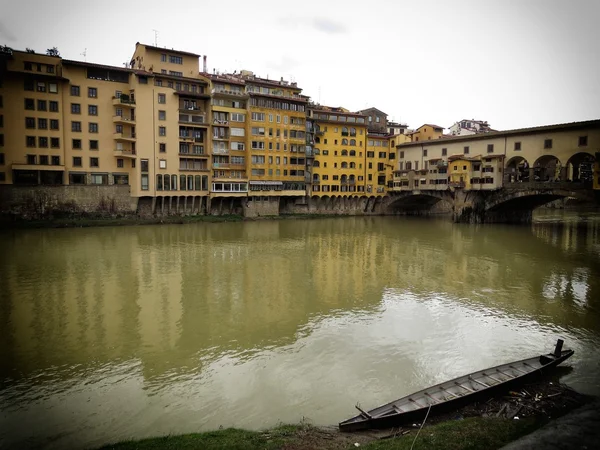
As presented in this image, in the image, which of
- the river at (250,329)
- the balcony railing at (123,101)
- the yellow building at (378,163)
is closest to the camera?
the river at (250,329)

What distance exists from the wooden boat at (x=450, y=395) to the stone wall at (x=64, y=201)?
171 feet

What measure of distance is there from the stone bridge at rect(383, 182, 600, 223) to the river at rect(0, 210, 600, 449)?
1602 centimetres

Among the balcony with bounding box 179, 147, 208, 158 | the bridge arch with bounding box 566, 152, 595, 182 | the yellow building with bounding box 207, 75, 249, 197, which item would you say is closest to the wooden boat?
the bridge arch with bounding box 566, 152, 595, 182

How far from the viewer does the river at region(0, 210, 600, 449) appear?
12578 mm

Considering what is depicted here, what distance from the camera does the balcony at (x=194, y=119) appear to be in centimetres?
5903

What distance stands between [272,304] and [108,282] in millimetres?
11353

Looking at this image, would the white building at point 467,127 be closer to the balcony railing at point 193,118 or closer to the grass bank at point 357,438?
the balcony railing at point 193,118

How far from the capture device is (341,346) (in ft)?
56.4

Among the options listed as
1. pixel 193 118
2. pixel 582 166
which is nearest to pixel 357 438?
pixel 193 118

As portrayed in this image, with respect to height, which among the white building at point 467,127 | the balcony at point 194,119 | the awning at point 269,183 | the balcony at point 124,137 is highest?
the white building at point 467,127

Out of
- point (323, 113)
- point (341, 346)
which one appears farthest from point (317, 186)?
point (341, 346)

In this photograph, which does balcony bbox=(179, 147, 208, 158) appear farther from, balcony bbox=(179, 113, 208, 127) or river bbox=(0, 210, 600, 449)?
river bbox=(0, 210, 600, 449)

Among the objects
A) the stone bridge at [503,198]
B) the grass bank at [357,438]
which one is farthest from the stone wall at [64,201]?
the grass bank at [357,438]

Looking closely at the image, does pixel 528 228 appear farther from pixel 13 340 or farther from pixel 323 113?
pixel 13 340
